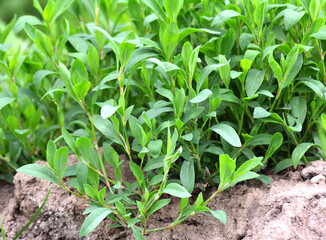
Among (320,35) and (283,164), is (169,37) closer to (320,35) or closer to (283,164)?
(320,35)

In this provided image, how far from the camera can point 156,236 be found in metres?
1.64

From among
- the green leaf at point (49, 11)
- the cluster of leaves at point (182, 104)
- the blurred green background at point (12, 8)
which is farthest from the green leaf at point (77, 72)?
the blurred green background at point (12, 8)

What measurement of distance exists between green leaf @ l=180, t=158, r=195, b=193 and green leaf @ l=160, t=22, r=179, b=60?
43 cm

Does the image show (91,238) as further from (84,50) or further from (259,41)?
(259,41)

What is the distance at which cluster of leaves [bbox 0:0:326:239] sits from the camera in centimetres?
154

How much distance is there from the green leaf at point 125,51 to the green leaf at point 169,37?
0.14 meters

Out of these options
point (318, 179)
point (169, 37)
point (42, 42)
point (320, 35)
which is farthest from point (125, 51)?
point (318, 179)

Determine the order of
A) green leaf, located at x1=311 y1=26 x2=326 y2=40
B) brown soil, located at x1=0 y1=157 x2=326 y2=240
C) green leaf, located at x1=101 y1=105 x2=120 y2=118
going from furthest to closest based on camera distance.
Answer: green leaf, located at x1=311 y1=26 x2=326 y2=40 < brown soil, located at x1=0 y1=157 x2=326 y2=240 < green leaf, located at x1=101 y1=105 x2=120 y2=118

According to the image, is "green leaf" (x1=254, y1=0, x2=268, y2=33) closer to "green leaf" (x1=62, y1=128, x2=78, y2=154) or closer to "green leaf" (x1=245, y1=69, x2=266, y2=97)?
"green leaf" (x1=245, y1=69, x2=266, y2=97)

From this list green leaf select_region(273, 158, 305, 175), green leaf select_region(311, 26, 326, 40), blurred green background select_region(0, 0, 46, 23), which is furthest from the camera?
blurred green background select_region(0, 0, 46, 23)

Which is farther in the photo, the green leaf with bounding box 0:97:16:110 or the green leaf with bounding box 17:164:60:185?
the green leaf with bounding box 0:97:16:110

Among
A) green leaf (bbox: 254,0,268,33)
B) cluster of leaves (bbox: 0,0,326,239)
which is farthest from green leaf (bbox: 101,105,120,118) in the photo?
green leaf (bbox: 254,0,268,33)

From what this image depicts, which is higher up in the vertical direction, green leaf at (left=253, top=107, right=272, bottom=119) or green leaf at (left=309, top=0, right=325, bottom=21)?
green leaf at (left=309, top=0, right=325, bottom=21)

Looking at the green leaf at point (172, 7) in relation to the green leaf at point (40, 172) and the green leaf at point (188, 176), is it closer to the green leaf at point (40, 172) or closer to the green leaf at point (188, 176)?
the green leaf at point (188, 176)
